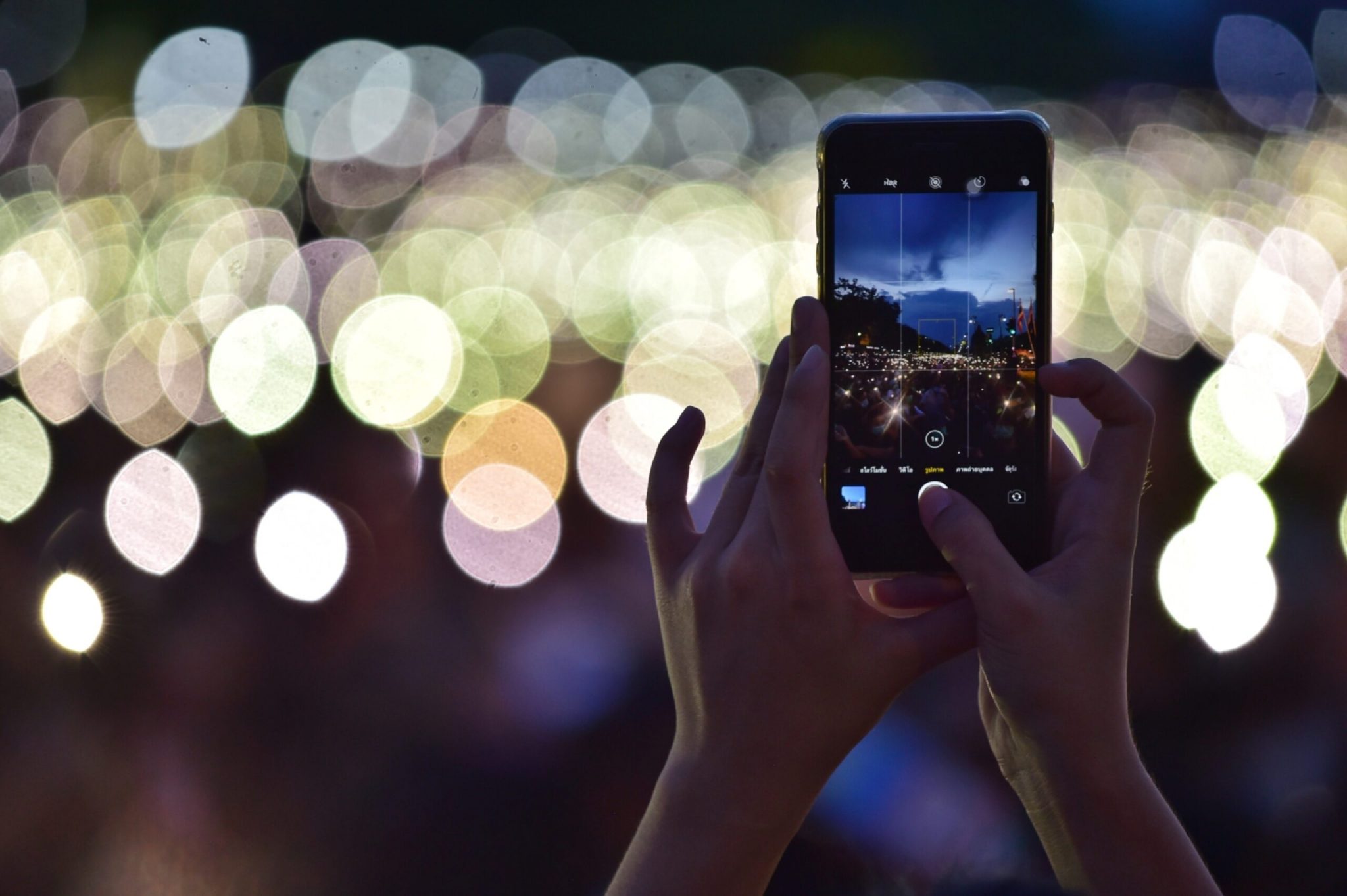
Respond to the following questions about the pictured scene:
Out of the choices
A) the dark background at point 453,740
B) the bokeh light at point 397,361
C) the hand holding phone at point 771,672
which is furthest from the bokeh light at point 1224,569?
the bokeh light at point 397,361

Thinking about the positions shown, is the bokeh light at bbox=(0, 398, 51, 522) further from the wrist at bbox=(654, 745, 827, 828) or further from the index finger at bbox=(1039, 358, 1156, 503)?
the index finger at bbox=(1039, 358, 1156, 503)

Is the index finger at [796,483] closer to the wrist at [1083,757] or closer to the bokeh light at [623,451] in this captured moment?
the wrist at [1083,757]

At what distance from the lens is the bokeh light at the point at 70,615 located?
8.86ft

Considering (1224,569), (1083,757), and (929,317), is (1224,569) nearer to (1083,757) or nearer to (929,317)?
(929,317)

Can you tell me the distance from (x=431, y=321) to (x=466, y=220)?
15.9 ft

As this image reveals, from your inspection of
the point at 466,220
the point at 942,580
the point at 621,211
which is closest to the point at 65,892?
the point at 942,580

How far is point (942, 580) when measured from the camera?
0.95m

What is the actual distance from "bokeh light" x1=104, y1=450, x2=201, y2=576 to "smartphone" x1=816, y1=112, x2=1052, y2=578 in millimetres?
3283

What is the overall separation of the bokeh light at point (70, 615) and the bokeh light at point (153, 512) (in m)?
0.58

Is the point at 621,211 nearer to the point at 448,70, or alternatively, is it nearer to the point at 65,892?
the point at 448,70

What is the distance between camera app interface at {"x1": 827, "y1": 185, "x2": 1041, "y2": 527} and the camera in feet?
3.32

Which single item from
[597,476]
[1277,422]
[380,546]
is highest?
[380,546]

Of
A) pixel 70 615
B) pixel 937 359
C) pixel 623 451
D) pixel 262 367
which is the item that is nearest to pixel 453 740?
pixel 70 615

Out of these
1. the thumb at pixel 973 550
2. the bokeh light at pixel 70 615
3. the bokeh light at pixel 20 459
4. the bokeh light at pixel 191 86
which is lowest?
the bokeh light at pixel 20 459
